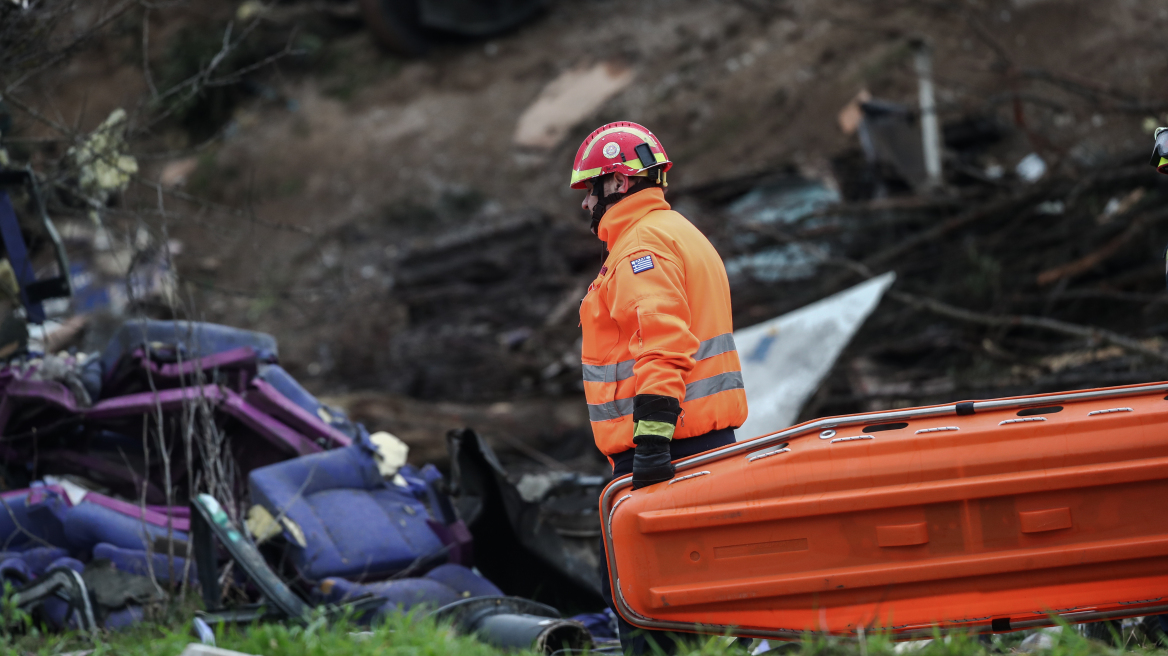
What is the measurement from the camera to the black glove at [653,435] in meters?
2.72

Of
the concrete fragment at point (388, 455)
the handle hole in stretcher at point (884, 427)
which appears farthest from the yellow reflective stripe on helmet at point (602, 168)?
the concrete fragment at point (388, 455)

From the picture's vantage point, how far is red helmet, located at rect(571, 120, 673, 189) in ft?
9.96

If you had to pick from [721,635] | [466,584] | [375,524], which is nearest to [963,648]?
[721,635]

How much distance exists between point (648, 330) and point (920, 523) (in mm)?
915

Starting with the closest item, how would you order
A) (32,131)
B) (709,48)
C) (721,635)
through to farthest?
(721,635), (32,131), (709,48)

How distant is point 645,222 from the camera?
3.00 m

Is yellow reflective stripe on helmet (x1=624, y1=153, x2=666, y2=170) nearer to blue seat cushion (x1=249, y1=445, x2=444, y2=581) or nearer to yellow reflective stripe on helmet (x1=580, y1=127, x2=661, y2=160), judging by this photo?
yellow reflective stripe on helmet (x1=580, y1=127, x2=661, y2=160)

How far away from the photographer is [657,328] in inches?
109

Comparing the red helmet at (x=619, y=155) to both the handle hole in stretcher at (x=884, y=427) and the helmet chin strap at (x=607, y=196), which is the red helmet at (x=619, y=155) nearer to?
the helmet chin strap at (x=607, y=196)

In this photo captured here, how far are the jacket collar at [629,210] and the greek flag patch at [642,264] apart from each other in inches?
7.2

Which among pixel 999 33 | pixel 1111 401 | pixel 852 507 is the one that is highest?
pixel 999 33

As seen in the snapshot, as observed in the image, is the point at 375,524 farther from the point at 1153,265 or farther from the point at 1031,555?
the point at 1153,265

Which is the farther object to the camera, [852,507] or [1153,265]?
[1153,265]

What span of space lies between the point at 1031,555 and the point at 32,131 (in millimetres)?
5720
